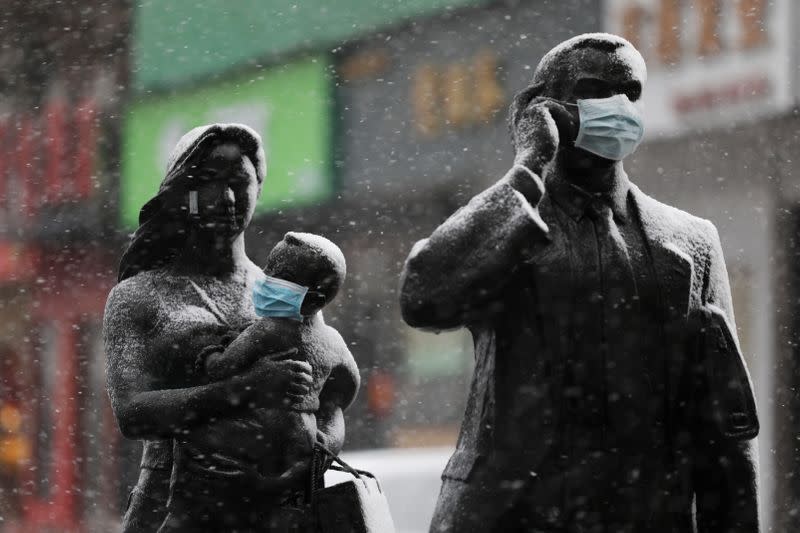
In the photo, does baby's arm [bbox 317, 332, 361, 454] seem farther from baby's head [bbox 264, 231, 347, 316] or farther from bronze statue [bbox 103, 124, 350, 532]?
baby's head [bbox 264, 231, 347, 316]

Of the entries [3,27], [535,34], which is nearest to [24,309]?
[3,27]

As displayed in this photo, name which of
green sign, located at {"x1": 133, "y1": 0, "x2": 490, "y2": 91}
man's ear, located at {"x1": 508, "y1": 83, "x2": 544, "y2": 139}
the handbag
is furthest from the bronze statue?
green sign, located at {"x1": 133, "y1": 0, "x2": 490, "y2": 91}

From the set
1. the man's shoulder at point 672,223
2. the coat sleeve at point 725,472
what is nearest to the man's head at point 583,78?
the man's shoulder at point 672,223

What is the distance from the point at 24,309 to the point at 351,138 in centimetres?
262

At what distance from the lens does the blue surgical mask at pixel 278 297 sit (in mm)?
3402

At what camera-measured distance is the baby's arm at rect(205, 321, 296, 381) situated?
3447 mm

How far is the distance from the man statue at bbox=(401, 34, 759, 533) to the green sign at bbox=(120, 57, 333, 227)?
16.5 ft

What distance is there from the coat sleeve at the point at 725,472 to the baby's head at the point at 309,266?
0.90m

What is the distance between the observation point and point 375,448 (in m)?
8.16

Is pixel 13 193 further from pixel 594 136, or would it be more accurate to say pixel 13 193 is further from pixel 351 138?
pixel 594 136

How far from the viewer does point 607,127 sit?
115 inches

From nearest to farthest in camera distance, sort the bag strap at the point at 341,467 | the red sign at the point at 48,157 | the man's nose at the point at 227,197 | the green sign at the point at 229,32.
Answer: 1. the bag strap at the point at 341,467
2. the man's nose at the point at 227,197
3. the green sign at the point at 229,32
4. the red sign at the point at 48,157

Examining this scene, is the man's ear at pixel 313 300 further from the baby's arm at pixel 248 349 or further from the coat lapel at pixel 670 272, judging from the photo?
the coat lapel at pixel 670 272

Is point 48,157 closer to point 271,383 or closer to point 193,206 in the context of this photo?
point 193,206
